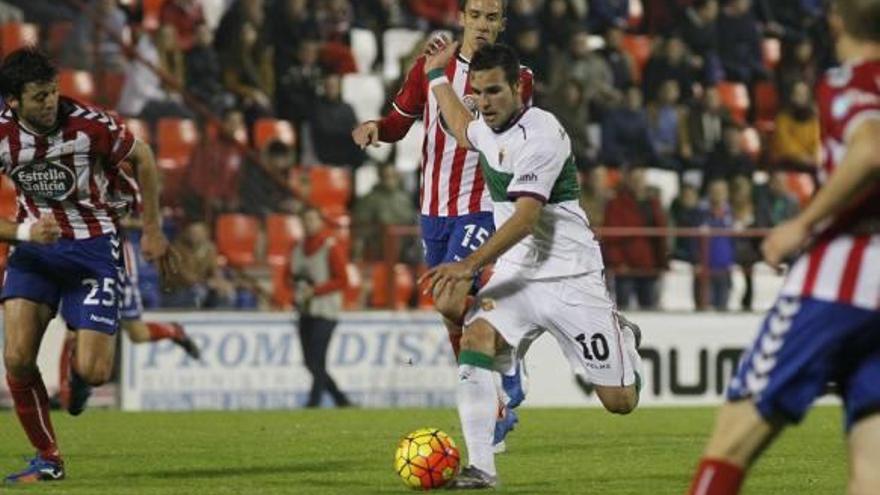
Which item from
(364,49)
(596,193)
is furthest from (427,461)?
(364,49)

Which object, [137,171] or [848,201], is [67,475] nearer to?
[137,171]

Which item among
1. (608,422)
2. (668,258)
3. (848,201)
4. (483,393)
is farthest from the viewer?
(668,258)

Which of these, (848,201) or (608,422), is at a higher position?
(848,201)

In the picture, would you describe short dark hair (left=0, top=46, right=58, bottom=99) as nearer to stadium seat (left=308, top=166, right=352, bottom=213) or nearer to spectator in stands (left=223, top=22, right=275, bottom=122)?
stadium seat (left=308, top=166, right=352, bottom=213)

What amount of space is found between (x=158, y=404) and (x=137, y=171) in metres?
8.65

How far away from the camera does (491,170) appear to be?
9.41m

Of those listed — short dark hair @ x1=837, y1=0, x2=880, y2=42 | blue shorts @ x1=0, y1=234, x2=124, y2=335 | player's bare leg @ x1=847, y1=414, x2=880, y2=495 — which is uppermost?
short dark hair @ x1=837, y1=0, x2=880, y2=42

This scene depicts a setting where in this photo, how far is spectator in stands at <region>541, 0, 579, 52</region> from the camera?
22734 mm

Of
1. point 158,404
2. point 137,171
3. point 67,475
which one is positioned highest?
point 137,171

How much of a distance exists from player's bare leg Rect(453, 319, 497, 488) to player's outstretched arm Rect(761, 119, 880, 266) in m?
3.28

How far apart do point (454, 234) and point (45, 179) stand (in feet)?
8.54

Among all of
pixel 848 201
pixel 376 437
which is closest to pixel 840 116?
pixel 848 201

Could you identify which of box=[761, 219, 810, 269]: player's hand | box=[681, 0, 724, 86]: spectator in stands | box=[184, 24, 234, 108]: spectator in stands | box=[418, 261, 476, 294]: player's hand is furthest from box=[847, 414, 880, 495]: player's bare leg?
box=[681, 0, 724, 86]: spectator in stands

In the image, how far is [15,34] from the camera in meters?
20.0
